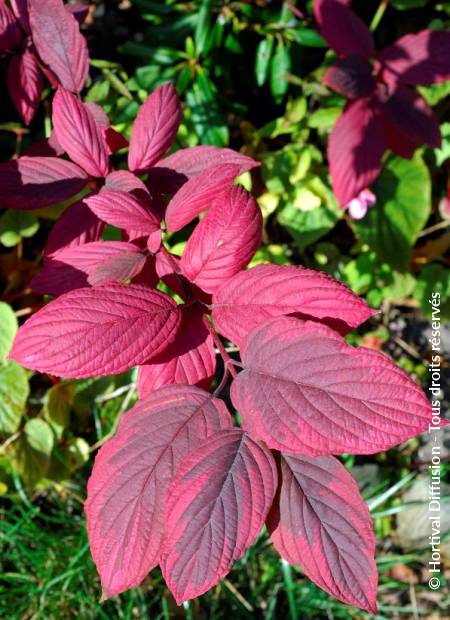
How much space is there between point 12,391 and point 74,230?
68 cm

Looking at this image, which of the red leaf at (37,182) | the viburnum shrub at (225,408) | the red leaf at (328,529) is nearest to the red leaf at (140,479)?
the viburnum shrub at (225,408)

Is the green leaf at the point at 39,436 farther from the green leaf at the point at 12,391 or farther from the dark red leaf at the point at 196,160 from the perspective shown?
the dark red leaf at the point at 196,160

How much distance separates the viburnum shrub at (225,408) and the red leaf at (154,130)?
0.16 m

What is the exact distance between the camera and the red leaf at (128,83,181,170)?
0.93 meters

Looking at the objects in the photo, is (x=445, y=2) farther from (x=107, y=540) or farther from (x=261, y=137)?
(x=107, y=540)

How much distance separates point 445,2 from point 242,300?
5.36ft

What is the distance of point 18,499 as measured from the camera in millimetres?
1758

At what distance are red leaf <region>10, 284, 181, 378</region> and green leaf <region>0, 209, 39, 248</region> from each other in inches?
36.6

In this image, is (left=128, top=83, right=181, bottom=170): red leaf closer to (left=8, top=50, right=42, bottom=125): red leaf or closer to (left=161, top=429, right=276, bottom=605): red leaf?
(left=8, top=50, right=42, bottom=125): red leaf

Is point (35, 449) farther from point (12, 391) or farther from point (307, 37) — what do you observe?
Result: point (307, 37)

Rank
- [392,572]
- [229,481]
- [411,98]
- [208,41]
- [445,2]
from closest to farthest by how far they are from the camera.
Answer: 1. [229,481]
2. [411,98]
3. [208,41]
4. [445,2]
5. [392,572]

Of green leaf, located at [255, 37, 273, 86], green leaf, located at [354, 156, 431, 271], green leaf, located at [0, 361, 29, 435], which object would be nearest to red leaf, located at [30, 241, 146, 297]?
green leaf, located at [0, 361, 29, 435]

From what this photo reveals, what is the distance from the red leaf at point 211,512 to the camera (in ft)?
1.99

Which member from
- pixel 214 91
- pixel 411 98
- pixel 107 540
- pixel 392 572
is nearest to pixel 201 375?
pixel 107 540
